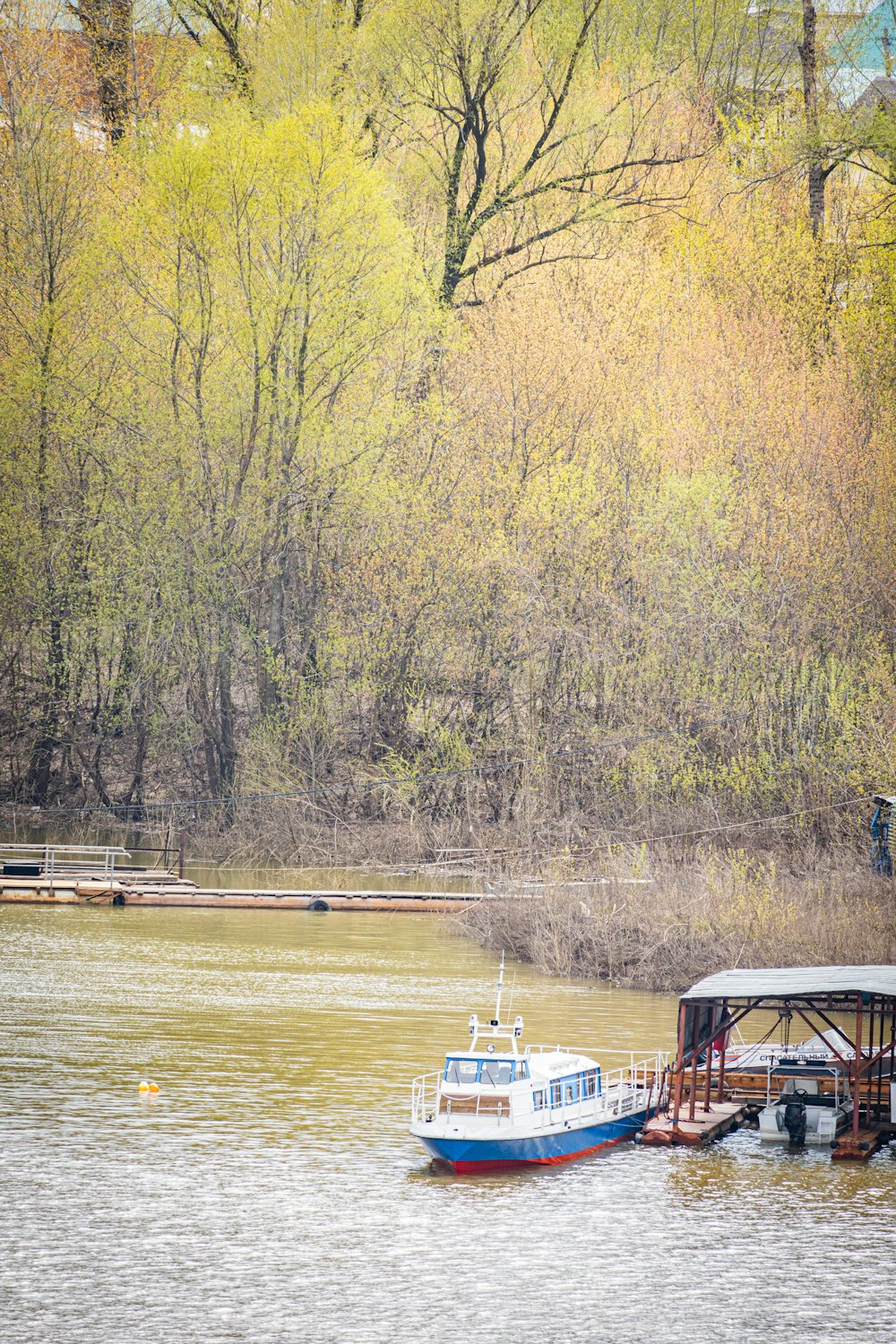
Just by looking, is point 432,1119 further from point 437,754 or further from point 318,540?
point 318,540

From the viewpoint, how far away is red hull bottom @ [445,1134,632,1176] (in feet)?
72.7

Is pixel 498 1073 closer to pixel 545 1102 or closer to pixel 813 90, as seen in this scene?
pixel 545 1102

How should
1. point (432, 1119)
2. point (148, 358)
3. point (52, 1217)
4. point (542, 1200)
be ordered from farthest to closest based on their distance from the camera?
point (148, 358), point (432, 1119), point (542, 1200), point (52, 1217)

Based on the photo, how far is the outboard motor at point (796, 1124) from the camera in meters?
24.2

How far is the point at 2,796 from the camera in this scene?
5831 cm

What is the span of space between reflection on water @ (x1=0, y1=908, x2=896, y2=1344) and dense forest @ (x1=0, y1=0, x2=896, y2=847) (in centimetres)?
2266

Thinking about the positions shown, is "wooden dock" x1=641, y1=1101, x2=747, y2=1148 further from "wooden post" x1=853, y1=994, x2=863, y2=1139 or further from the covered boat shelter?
"wooden post" x1=853, y1=994, x2=863, y2=1139

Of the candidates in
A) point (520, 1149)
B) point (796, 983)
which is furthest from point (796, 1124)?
point (520, 1149)

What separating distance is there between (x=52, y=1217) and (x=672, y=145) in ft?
164

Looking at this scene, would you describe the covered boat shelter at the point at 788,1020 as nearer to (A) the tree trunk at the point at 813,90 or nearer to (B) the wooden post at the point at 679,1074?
(B) the wooden post at the point at 679,1074

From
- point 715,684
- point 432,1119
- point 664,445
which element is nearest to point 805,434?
point 664,445

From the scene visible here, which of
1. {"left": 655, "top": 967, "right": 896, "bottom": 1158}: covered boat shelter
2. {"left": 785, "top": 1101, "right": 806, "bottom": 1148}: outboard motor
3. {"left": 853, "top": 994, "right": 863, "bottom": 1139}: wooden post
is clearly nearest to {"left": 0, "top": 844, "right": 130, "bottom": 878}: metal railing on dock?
{"left": 655, "top": 967, "right": 896, "bottom": 1158}: covered boat shelter

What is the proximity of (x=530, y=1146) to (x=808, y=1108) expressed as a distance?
4.43 meters

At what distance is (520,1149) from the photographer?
2252cm
